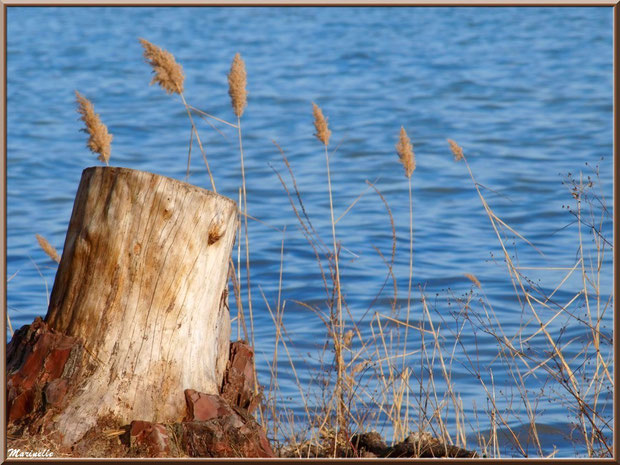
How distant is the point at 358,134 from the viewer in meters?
14.4

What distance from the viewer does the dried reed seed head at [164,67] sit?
409 cm

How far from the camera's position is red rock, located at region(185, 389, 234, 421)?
321cm

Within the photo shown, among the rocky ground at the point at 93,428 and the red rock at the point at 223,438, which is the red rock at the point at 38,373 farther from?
the red rock at the point at 223,438

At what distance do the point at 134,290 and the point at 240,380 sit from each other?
0.62 m

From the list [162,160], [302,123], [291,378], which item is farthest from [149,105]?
[291,378]

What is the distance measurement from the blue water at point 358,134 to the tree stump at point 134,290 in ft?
4.47

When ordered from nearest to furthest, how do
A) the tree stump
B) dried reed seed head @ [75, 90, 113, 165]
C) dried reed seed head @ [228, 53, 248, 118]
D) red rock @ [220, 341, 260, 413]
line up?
the tree stump < red rock @ [220, 341, 260, 413] < dried reed seed head @ [75, 90, 113, 165] < dried reed seed head @ [228, 53, 248, 118]

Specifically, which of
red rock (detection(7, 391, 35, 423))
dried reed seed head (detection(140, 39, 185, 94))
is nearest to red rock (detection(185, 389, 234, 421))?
red rock (detection(7, 391, 35, 423))

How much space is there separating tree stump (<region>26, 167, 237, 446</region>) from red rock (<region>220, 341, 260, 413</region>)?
0.26m

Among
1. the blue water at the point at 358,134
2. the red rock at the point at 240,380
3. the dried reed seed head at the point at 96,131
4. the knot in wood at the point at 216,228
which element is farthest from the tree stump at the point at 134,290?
the blue water at the point at 358,134

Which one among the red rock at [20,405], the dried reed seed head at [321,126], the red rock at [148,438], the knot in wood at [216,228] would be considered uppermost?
the dried reed seed head at [321,126]

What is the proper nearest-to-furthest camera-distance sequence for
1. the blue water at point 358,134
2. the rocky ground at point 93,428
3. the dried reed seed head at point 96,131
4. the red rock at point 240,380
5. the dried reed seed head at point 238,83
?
1. the rocky ground at point 93,428
2. the red rock at point 240,380
3. the dried reed seed head at point 96,131
4. the dried reed seed head at point 238,83
5. the blue water at point 358,134

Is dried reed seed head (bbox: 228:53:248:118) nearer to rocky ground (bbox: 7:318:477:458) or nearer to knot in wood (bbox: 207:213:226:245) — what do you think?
knot in wood (bbox: 207:213:226:245)

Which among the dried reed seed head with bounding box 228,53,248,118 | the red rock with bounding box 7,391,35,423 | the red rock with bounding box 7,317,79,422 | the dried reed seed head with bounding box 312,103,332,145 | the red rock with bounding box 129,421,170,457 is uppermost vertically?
the dried reed seed head with bounding box 228,53,248,118
